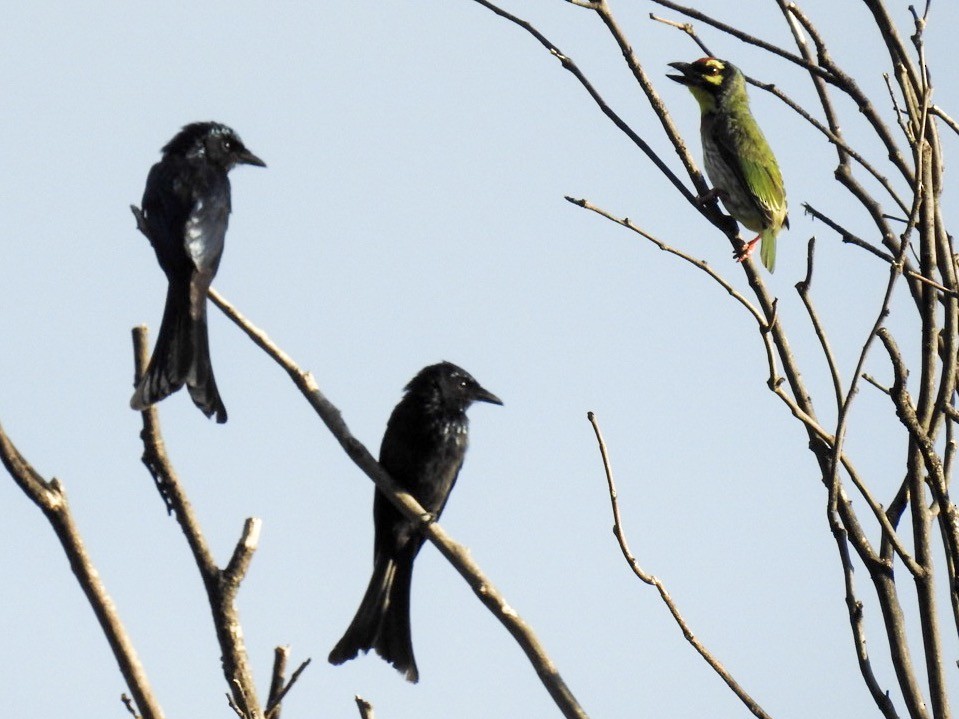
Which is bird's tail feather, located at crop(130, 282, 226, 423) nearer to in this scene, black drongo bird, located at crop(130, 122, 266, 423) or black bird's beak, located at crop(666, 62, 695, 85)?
black drongo bird, located at crop(130, 122, 266, 423)

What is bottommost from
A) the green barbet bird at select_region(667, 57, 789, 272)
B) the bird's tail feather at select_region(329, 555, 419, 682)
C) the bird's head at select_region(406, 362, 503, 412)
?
the bird's tail feather at select_region(329, 555, 419, 682)

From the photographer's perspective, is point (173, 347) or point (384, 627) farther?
point (384, 627)

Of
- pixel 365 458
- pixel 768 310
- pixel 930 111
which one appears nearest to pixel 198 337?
pixel 365 458

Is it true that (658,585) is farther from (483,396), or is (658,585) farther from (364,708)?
(483,396)

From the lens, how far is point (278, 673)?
3.23m

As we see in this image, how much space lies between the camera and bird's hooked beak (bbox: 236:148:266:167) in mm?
6461

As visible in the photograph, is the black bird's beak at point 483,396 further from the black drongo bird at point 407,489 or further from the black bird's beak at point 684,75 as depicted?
the black bird's beak at point 684,75

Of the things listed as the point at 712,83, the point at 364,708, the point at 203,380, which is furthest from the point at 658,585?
the point at 712,83

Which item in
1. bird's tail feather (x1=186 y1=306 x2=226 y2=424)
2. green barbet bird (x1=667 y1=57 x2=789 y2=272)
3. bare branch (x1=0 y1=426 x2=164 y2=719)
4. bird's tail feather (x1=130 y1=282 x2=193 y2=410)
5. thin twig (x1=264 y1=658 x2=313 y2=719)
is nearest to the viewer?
bare branch (x1=0 y1=426 x2=164 y2=719)

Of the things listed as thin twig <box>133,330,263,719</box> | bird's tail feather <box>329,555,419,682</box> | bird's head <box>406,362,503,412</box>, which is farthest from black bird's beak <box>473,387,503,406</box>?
thin twig <box>133,330,263,719</box>

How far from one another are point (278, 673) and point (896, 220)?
2.02 metres

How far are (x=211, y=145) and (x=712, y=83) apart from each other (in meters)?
2.89

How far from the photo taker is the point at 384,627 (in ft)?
19.7

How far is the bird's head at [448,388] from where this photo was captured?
6684 mm
